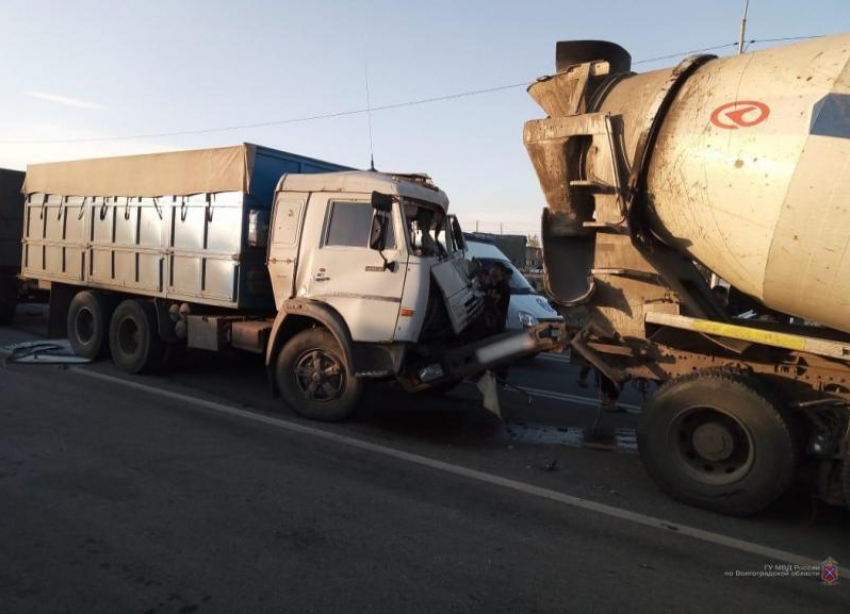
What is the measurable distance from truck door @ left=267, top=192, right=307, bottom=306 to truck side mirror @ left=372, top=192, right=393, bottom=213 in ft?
3.70

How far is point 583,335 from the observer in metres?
5.90

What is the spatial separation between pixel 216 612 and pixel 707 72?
17.0ft

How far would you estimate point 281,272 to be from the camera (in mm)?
7352

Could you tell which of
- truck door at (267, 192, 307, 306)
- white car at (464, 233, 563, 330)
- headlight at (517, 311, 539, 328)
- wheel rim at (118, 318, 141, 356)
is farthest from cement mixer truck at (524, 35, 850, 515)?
wheel rim at (118, 318, 141, 356)

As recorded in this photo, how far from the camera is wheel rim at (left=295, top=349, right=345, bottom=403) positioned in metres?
6.99

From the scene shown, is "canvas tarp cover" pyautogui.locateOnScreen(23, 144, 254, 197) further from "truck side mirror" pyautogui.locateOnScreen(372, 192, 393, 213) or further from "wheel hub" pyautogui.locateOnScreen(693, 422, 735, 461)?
"wheel hub" pyautogui.locateOnScreen(693, 422, 735, 461)

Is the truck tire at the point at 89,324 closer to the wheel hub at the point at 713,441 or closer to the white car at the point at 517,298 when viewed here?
the white car at the point at 517,298

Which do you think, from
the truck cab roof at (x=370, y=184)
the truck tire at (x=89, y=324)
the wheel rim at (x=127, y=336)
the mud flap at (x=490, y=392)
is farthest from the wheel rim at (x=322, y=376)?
the truck tire at (x=89, y=324)

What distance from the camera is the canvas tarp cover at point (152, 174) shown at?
25.5 ft

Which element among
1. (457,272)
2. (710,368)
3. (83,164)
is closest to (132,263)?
(83,164)

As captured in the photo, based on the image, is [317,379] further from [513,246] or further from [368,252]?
[513,246]

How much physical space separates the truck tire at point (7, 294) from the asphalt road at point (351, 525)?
6.69 metres

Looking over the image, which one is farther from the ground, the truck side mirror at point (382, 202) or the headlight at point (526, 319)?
the truck side mirror at point (382, 202)

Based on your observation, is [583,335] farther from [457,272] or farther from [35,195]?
[35,195]
